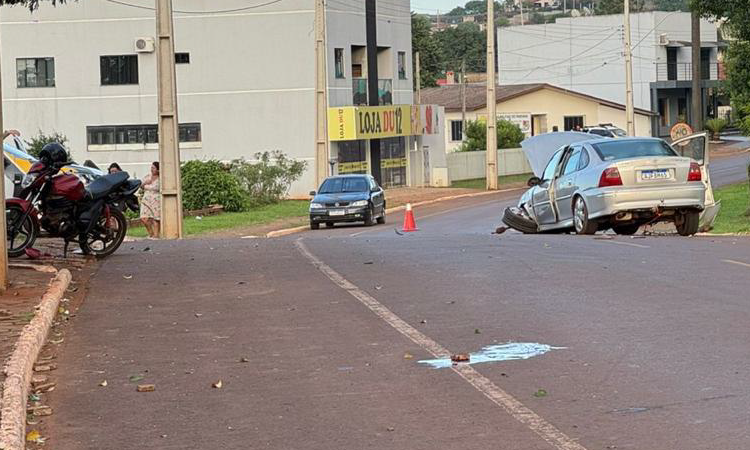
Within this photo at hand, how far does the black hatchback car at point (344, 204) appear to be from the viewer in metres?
36.5

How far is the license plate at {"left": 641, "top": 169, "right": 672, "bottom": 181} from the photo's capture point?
1934 centimetres

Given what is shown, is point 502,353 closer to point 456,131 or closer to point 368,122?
point 368,122

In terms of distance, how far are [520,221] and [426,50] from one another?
291ft

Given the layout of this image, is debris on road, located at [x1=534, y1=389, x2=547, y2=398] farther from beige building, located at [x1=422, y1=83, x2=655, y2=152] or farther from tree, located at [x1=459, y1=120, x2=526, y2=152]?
beige building, located at [x1=422, y1=83, x2=655, y2=152]

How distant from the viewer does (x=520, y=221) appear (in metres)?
23.8

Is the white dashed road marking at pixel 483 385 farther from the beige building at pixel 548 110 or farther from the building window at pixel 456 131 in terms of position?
the building window at pixel 456 131

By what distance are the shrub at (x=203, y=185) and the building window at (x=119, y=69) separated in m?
13.0

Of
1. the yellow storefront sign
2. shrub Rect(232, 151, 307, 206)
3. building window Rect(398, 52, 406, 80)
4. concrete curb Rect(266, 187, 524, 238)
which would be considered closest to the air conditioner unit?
shrub Rect(232, 151, 307, 206)

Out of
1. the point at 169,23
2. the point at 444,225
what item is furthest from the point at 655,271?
the point at 444,225

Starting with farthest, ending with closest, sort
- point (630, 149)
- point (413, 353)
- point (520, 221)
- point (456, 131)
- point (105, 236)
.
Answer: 1. point (456, 131)
2. point (520, 221)
3. point (630, 149)
4. point (105, 236)
5. point (413, 353)

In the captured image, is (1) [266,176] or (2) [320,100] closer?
(2) [320,100]

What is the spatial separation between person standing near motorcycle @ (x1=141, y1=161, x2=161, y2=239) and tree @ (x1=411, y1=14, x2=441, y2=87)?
258ft

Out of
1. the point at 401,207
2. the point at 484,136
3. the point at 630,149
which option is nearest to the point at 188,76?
the point at 401,207

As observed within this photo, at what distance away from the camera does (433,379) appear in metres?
8.48
